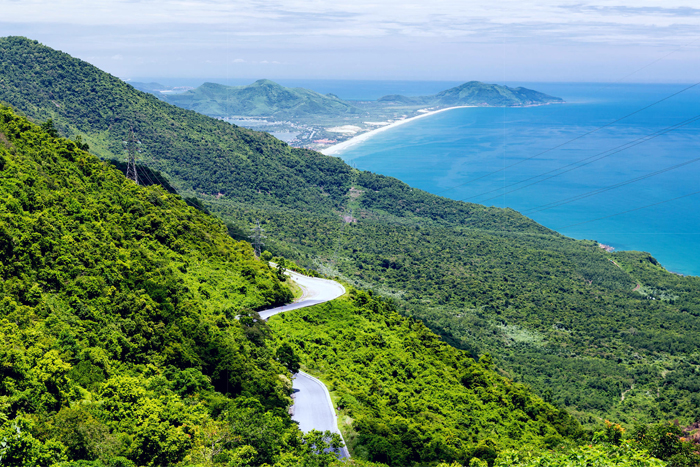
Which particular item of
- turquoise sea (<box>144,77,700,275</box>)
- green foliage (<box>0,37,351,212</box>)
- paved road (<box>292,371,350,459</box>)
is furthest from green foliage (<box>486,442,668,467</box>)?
turquoise sea (<box>144,77,700,275</box>)

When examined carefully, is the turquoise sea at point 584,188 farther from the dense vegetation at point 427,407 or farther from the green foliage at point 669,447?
the green foliage at point 669,447

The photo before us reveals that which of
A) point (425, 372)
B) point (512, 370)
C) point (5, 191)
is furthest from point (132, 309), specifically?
point (512, 370)

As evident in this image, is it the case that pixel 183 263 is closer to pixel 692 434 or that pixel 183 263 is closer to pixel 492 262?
pixel 692 434

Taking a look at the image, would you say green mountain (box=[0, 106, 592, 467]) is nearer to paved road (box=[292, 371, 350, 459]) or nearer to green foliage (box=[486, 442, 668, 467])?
paved road (box=[292, 371, 350, 459])

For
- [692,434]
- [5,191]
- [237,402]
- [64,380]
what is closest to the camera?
[64,380]

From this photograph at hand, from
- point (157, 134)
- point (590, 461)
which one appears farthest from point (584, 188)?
point (590, 461)

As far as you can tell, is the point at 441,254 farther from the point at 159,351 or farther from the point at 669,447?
the point at 159,351
